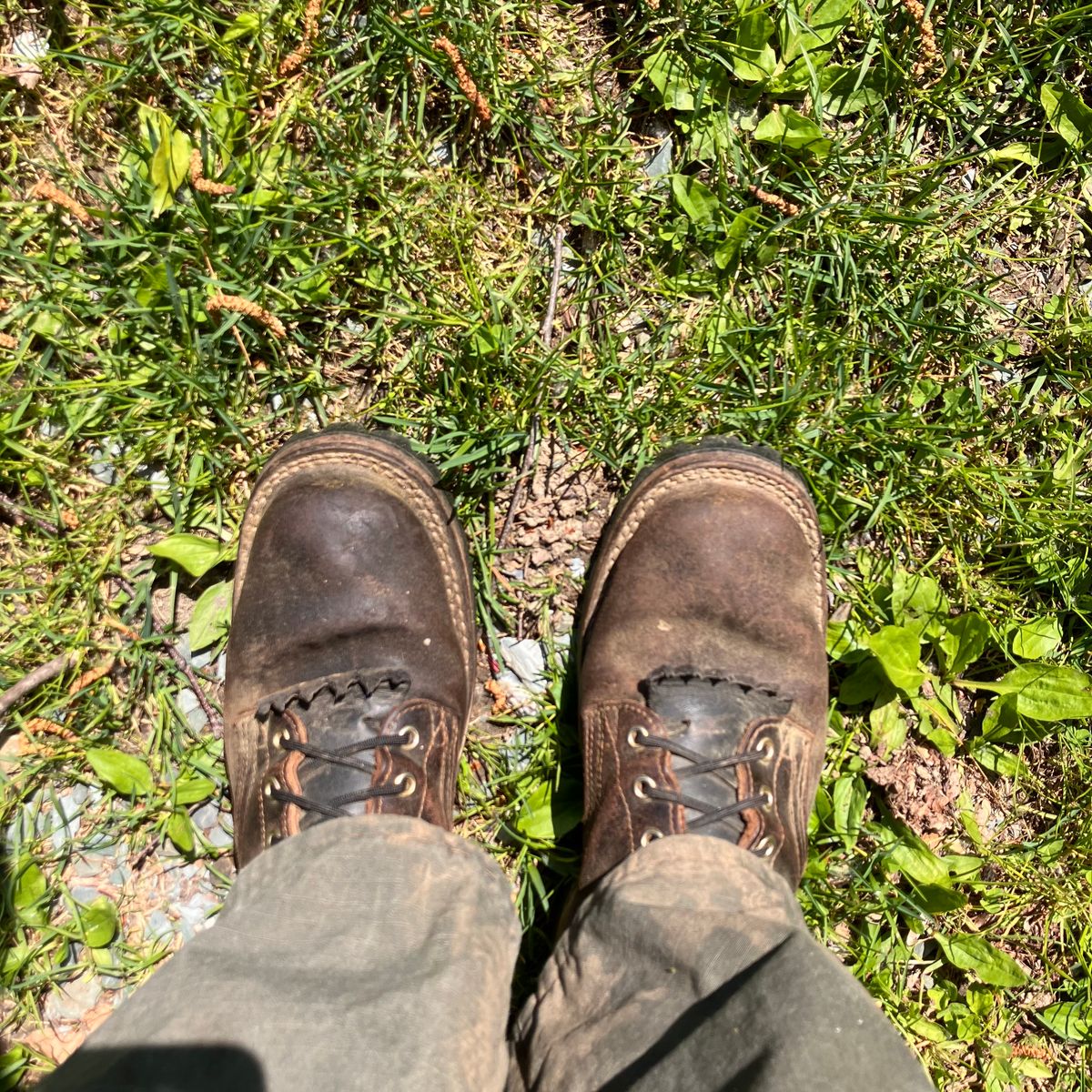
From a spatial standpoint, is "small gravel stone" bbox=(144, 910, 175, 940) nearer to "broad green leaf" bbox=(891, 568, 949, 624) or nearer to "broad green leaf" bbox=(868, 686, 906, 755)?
"broad green leaf" bbox=(868, 686, 906, 755)

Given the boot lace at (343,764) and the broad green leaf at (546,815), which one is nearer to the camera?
the boot lace at (343,764)

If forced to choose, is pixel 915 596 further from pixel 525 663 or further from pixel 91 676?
pixel 91 676

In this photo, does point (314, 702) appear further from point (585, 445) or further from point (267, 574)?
point (585, 445)

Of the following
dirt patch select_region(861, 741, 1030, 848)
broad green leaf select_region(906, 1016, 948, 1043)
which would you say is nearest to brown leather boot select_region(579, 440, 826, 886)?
dirt patch select_region(861, 741, 1030, 848)

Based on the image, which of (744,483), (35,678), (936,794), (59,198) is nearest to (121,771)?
(35,678)

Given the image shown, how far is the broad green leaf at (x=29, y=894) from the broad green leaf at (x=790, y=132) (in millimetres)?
2219

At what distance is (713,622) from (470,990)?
0.95 m

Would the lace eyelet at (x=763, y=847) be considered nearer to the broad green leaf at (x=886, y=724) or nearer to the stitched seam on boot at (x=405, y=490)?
the broad green leaf at (x=886, y=724)

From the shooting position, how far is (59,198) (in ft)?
6.07

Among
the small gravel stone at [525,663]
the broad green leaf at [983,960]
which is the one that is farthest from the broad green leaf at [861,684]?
the small gravel stone at [525,663]

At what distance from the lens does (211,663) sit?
202cm

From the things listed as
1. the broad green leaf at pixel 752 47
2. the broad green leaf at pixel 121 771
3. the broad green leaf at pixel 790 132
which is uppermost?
the broad green leaf at pixel 752 47

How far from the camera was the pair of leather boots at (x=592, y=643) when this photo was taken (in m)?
1.80

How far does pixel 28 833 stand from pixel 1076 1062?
2.42 meters
